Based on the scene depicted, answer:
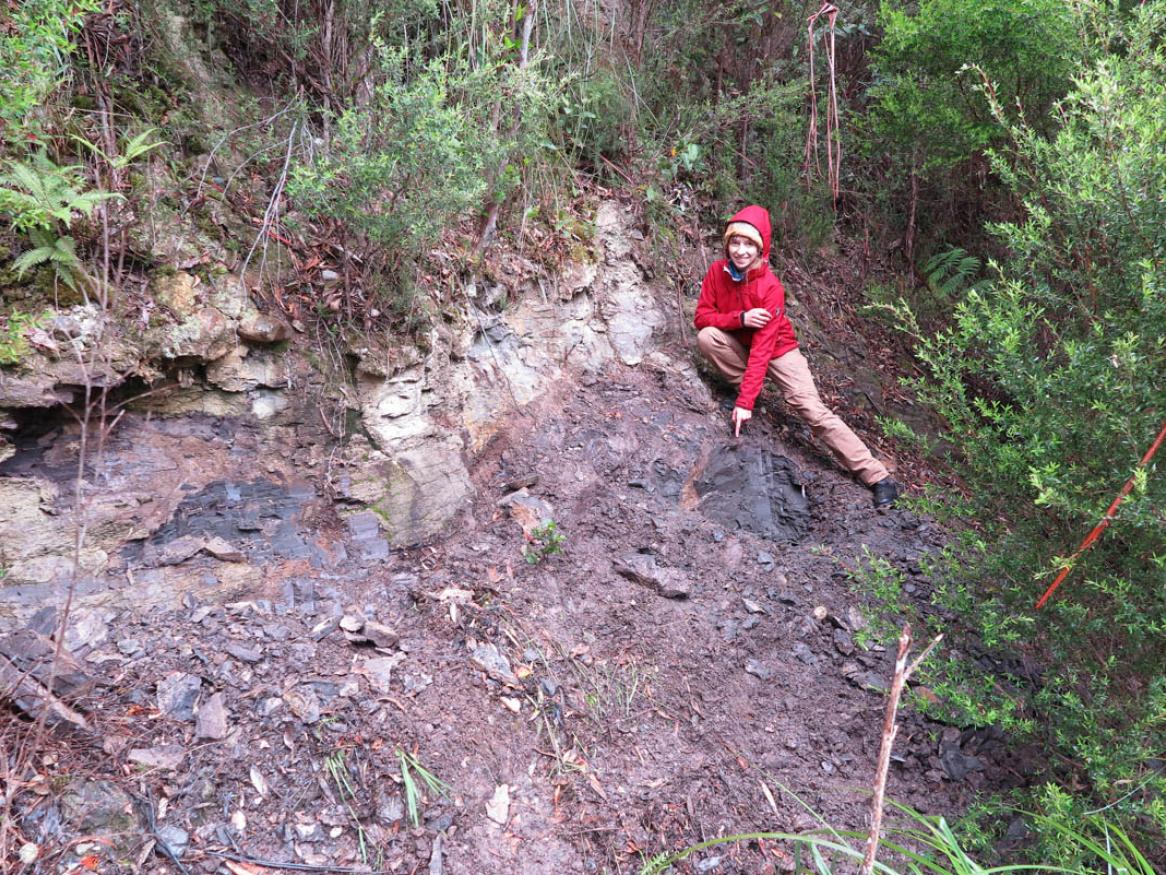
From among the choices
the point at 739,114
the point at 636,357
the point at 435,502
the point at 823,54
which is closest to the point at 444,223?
the point at 435,502

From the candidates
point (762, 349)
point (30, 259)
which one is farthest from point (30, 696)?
point (762, 349)

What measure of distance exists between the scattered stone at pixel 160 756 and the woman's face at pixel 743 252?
13.7ft

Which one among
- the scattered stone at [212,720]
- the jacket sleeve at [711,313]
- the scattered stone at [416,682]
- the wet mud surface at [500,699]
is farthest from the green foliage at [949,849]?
the jacket sleeve at [711,313]

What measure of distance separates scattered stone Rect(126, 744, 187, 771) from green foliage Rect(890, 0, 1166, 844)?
284 centimetres

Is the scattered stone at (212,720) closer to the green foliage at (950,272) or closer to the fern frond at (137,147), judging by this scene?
the fern frond at (137,147)

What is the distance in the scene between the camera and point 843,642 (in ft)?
12.3

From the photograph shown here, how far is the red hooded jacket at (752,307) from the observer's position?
5.11 metres

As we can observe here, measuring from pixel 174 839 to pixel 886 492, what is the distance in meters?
4.29

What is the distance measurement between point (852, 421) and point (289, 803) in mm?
4745

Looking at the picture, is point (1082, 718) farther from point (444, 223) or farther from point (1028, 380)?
point (444, 223)

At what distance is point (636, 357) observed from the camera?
5.40 meters

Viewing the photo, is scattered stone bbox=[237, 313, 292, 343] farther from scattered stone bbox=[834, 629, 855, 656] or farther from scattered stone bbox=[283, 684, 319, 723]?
scattered stone bbox=[834, 629, 855, 656]

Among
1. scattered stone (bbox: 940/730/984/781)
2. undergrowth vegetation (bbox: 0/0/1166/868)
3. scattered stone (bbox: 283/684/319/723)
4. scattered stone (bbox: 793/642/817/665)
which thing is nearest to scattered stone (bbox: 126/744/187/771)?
scattered stone (bbox: 283/684/319/723)

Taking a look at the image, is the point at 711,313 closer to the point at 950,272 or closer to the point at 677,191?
the point at 677,191
